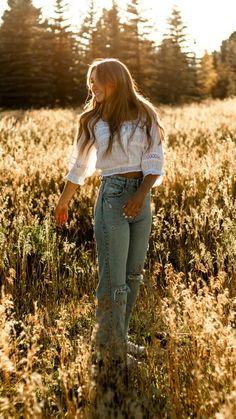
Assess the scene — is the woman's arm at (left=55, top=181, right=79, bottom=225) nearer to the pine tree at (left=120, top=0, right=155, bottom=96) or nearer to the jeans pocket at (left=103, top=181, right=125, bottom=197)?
the jeans pocket at (left=103, top=181, right=125, bottom=197)

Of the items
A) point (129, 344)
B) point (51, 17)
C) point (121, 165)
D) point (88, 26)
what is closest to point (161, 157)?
point (121, 165)

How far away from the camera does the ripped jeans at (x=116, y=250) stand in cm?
315

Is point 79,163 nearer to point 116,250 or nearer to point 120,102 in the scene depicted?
point 120,102

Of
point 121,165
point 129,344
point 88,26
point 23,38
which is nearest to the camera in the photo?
point 121,165

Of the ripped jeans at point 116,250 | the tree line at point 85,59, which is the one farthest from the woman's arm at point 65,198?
the tree line at point 85,59

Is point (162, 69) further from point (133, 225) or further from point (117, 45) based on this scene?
point (133, 225)

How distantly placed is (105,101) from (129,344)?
155cm

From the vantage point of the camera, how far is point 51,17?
49406mm

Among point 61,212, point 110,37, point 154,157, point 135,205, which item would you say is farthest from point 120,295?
point 110,37

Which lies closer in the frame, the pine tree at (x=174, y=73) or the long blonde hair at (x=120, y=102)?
the long blonde hair at (x=120, y=102)

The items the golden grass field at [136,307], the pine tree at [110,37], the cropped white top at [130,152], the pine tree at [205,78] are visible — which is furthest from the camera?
the pine tree at [205,78]

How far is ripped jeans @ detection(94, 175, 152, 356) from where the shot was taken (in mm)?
3152

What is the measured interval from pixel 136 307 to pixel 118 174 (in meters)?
1.37

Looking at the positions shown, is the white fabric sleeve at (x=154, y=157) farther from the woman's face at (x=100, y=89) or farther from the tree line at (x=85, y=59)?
the tree line at (x=85, y=59)
